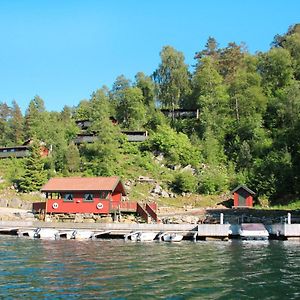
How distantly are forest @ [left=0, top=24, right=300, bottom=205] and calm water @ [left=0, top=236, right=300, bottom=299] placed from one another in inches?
1129

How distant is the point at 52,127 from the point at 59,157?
1214cm

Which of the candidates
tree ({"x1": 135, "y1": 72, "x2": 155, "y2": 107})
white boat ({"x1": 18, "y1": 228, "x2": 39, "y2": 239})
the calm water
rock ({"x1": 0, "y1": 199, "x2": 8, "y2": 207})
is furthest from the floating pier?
tree ({"x1": 135, "y1": 72, "x2": 155, "y2": 107})

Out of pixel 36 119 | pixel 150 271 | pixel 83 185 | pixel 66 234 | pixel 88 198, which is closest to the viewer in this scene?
pixel 150 271

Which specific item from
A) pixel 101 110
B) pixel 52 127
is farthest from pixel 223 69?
pixel 52 127

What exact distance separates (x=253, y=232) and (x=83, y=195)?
19.2 m

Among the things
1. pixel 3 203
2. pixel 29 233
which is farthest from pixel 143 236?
pixel 3 203

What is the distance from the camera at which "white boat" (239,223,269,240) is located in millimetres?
36375

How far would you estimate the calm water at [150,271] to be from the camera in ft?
58.8

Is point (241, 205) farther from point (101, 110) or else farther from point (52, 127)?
point (52, 127)

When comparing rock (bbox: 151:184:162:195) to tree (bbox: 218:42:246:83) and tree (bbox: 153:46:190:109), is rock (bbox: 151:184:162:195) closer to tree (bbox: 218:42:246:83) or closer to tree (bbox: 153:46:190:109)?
tree (bbox: 153:46:190:109)

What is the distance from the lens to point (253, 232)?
36438 mm

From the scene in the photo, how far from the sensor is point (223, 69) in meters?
96.3

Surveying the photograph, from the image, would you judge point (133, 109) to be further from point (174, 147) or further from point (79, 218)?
point (79, 218)

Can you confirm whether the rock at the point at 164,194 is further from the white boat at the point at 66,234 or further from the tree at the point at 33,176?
the white boat at the point at 66,234
